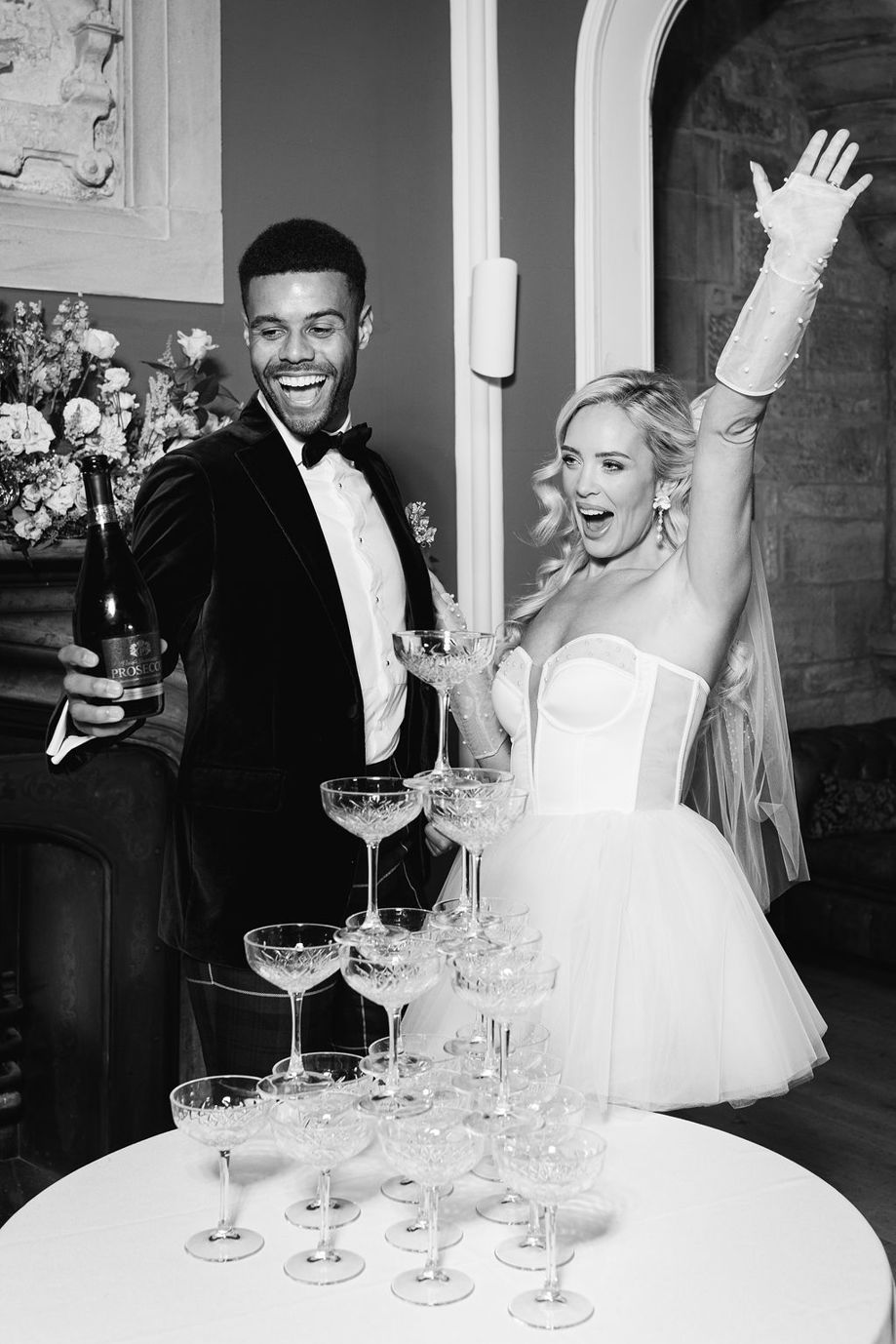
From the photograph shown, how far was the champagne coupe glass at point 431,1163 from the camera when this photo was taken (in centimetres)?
132

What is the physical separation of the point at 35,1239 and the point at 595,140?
313 centimetres

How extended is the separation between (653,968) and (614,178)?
94.8 inches

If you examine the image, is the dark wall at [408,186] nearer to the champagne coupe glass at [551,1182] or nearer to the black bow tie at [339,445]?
the black bow tie at [339,445]

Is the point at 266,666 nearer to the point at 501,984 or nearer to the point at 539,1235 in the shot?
the point at 501,984

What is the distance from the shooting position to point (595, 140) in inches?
146

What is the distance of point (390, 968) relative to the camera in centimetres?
149

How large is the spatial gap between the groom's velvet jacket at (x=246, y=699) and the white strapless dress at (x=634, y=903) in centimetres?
32

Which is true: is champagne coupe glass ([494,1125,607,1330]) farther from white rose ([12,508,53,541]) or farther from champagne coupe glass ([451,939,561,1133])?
white rose ([12,508,53,541])

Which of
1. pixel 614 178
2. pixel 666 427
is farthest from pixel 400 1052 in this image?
pixel 614 178

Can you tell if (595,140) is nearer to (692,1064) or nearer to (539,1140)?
(692,1064)

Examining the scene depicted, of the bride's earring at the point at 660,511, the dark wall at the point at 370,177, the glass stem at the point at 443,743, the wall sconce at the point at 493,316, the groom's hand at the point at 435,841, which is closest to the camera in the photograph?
the glass stem at the point at 443,743

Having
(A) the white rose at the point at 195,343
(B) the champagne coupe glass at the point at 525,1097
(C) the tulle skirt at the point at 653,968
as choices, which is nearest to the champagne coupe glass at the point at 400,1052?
(B) the champagne coupe glass at the point at 525,1097

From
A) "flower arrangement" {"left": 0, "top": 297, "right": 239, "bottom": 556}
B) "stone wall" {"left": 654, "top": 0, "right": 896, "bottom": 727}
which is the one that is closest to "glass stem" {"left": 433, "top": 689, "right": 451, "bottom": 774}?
"flower arrangement" {"left": 0, "top": 297, "right": 239, "bottom": 556}

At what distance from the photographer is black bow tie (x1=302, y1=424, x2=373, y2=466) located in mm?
2266
